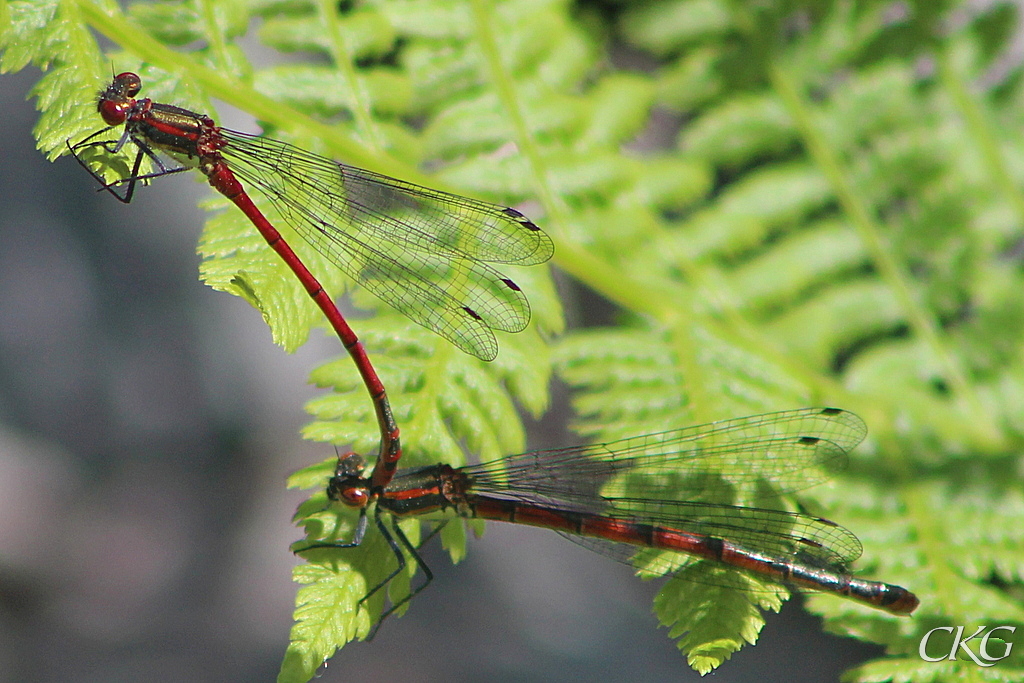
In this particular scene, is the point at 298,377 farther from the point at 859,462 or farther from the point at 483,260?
the point at 859,462

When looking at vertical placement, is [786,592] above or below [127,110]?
below

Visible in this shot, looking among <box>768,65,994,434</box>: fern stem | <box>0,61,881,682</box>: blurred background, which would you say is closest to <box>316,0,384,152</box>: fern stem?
<box>0,61,881,682</box>: blurred background

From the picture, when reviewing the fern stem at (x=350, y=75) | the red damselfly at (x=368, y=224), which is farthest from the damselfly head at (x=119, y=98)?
the fern stem at (x=350, y=75)

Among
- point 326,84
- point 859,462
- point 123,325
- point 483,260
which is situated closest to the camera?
point 483,260

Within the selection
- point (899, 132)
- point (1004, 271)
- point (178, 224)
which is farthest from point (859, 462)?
point (178, 224)

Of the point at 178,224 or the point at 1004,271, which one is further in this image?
the point at 178,224

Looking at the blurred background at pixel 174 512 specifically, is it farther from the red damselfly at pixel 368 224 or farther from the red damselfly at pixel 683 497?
the red damselfly at pixel 368 224

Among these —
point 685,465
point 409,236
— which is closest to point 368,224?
point 409,236
